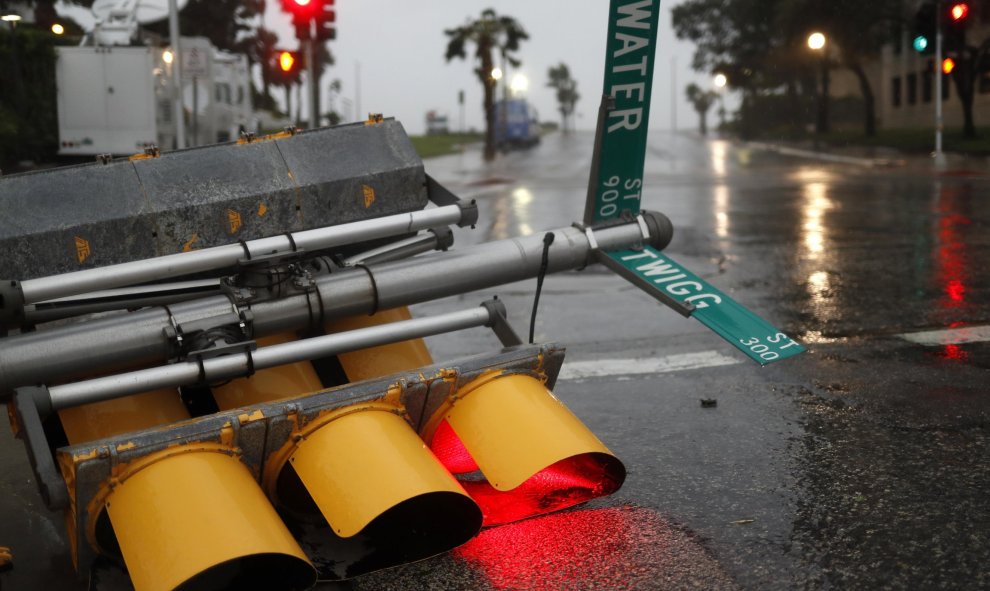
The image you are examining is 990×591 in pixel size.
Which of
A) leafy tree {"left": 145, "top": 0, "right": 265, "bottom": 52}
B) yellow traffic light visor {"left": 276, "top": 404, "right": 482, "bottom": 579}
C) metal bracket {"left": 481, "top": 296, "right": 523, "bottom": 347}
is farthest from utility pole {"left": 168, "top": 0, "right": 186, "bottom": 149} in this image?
leafy tree {"left": 145, "top": 0, "right": 265, "bottom": 52}

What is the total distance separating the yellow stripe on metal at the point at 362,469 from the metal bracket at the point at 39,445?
2.47 feet

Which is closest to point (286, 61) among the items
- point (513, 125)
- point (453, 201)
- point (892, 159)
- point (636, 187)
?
point (453, 201)

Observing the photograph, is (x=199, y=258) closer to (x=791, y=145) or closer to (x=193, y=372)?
(x=193, y=372)

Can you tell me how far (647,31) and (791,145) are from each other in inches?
2004

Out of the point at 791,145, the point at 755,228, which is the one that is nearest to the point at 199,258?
the point at 755,228

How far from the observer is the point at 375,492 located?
346 centimetres

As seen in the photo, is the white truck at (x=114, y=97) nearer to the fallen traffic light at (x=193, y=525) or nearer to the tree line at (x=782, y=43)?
the fallen traffic light at (x=193, y=525)

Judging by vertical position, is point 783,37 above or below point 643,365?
above

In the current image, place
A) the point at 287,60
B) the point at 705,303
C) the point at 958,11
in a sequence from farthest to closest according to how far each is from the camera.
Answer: the point at 958,11, the point at 287,60, the point at 705,303

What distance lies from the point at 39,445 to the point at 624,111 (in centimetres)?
260

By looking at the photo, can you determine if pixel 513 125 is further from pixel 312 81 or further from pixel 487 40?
pixel 312 81

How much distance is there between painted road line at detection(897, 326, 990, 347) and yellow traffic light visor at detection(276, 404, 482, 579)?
14.7 feet

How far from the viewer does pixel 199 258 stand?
13.4 feet

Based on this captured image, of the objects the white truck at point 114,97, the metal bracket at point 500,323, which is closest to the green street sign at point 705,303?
the metal bracket at point 500,323
